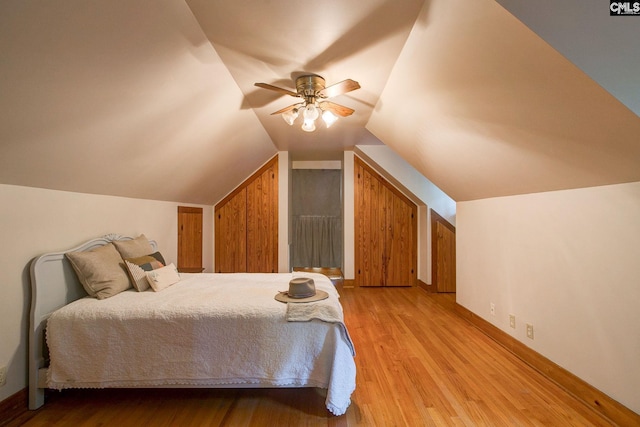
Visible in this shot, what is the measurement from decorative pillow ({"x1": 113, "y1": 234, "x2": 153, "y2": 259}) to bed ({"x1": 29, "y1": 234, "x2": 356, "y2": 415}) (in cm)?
58

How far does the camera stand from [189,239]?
4.32 m

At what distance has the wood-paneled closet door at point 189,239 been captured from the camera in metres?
4.13

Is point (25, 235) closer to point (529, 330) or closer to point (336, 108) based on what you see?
point (336, 108)

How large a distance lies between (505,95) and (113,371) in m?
2.86

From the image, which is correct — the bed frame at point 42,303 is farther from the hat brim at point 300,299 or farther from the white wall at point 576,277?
the white wall at point 576,277

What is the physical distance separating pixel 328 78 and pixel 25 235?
7.63 feet

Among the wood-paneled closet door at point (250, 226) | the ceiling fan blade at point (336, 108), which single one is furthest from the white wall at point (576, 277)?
the wood-paneled closet door at point (250, 226)

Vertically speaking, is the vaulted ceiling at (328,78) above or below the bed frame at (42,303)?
above

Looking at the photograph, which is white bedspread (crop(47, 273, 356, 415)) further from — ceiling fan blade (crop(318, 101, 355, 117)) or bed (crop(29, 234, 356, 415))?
ceiling fan blade (crop(318, 101, 355, 117))

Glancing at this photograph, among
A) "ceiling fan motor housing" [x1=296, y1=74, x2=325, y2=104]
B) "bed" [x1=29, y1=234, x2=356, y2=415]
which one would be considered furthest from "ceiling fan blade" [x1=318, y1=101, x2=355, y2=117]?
"bed" [x1=29, y1=234, x2=356, y2=415]

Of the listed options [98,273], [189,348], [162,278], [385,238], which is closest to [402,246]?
[385,238]

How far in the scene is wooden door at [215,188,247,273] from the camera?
5.02 m

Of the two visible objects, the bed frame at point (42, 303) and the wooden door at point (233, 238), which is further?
the wooden door at point (233, 238)

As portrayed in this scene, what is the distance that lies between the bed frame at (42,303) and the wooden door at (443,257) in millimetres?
4369
